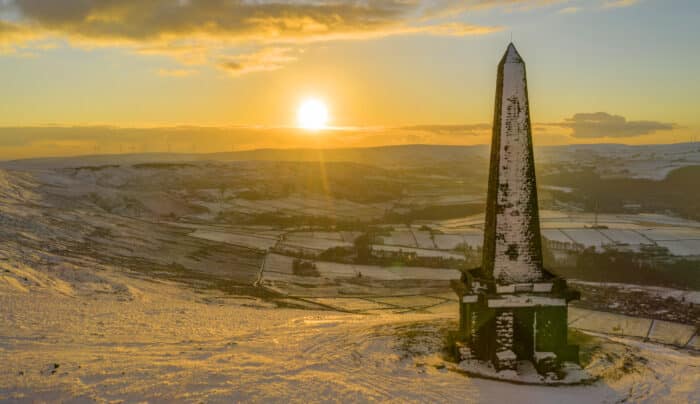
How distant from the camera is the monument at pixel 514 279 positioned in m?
15.3

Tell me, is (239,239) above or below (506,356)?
below

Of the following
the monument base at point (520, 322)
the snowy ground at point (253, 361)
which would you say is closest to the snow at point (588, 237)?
the snowy ground at point (253, 361)

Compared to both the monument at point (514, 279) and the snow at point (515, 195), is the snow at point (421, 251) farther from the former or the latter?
the snow at point (515, 195)

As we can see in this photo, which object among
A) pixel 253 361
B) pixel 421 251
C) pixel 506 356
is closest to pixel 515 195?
pixel 506 356

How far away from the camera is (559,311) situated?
1559cm

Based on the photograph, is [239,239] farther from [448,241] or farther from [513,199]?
[513,199]

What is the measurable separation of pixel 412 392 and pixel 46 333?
10.9 meters

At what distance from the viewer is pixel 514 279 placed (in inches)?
614

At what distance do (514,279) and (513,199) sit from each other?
2.25m

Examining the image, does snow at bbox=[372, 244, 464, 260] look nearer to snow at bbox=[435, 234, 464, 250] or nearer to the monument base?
snow at bbox=[435, 234, 464, 250]

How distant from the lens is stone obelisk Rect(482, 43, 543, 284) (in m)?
15.4

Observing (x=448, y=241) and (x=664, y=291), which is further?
(x=448, y=241)

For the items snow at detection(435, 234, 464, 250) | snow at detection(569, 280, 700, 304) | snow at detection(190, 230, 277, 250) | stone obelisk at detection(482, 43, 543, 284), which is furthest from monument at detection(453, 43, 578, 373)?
snow at detection(435, 234, 464, 250)

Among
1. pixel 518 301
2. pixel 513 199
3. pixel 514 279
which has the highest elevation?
pixel 513 199
